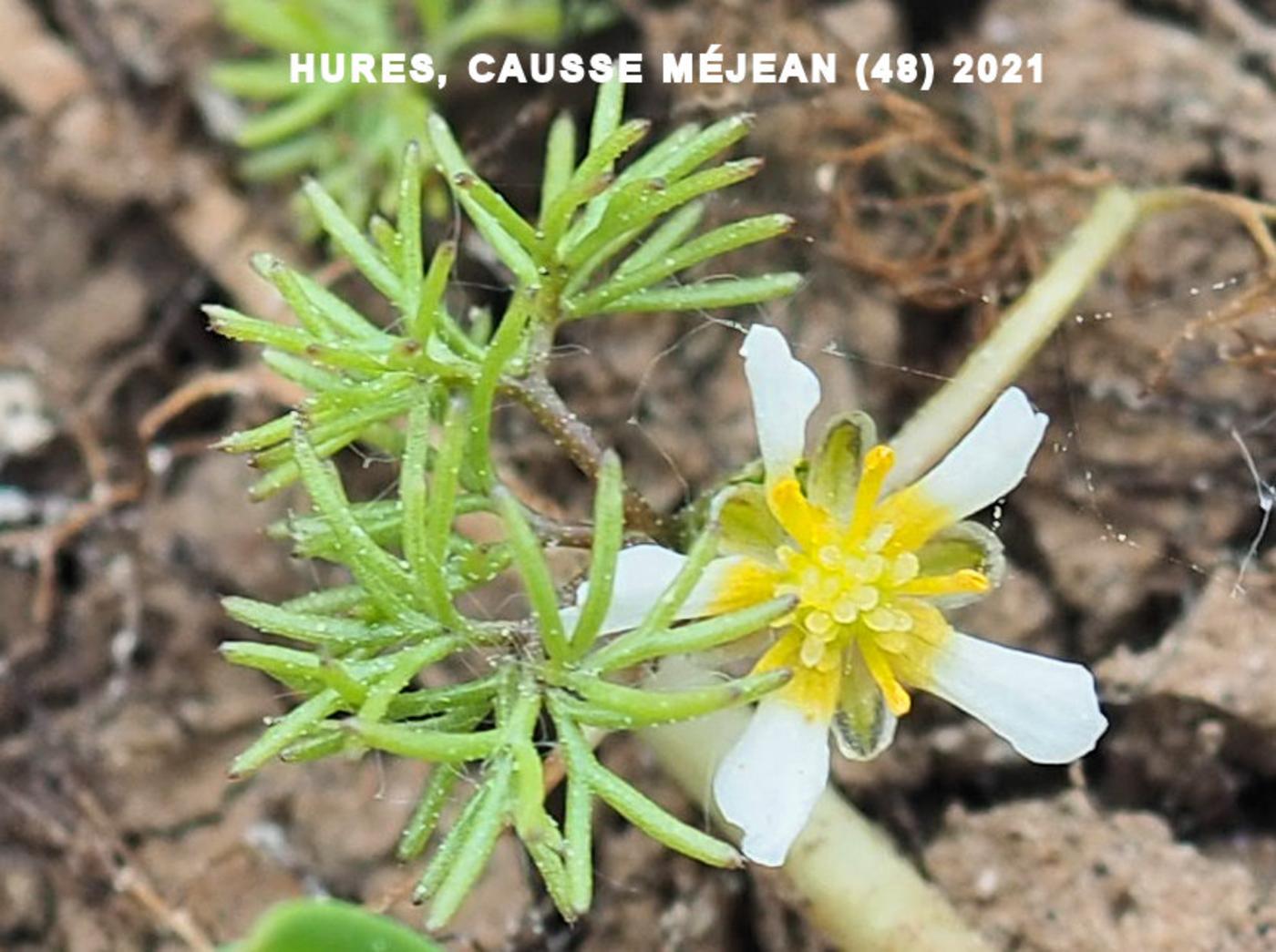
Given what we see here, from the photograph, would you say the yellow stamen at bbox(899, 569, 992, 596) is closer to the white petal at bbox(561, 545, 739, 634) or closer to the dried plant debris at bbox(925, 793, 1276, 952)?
the white petal at bbox(561, 545, 739, 634)

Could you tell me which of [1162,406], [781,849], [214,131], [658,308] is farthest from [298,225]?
[781,849]

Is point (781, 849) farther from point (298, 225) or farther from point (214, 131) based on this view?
point (214, 131)

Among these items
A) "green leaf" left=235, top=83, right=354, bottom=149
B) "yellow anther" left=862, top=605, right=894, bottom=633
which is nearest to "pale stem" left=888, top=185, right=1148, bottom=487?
"yellow anther" left=862, top=605, right=894, bottom=633

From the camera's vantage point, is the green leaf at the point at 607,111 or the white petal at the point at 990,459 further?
the green leaf at the point at 607,111

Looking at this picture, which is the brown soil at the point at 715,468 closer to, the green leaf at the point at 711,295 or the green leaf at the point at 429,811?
the green leaf at the point at 711,295

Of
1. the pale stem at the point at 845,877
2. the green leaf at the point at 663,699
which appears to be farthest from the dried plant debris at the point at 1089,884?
the green leaf at the point at 663,699

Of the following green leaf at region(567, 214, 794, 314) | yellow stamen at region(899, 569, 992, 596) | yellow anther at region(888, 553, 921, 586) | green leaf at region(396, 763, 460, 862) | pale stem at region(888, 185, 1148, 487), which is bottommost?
pale stem at region(888, 185, 1148, 487)

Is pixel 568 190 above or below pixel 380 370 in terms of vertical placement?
above
